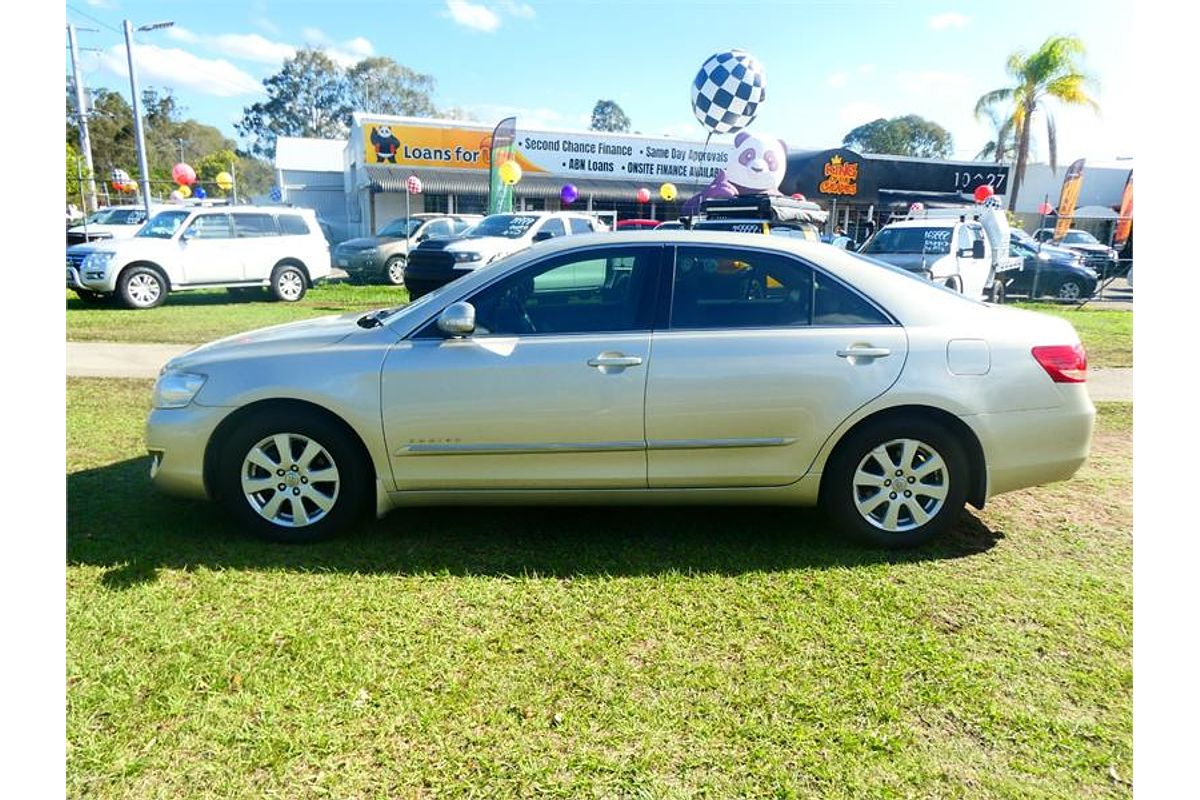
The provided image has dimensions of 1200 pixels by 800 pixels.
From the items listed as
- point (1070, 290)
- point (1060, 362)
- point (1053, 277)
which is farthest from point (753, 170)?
point (1060, 362)

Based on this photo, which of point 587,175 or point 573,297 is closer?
point 573,297

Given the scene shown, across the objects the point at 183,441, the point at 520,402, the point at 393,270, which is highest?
the point at 393,270

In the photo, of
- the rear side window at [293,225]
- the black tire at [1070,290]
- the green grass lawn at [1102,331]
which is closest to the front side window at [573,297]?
the green grass lawn at [1102,331]

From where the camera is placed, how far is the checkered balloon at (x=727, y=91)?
22234 millimetres

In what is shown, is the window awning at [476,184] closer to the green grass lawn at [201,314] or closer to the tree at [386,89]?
the green grass lawn at [201,314]

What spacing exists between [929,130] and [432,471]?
296 feet

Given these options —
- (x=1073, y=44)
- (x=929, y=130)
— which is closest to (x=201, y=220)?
(x=1073, y=44)

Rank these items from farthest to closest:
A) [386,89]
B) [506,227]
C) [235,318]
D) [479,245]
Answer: [386,89]
[506,227]
[479,245]
[235,318]

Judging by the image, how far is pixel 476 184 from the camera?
27844 mm

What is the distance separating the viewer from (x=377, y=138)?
2656cm

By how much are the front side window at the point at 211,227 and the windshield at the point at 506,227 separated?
Answer: 4.40m

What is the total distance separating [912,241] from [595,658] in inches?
514

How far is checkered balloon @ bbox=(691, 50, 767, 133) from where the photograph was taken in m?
22.2

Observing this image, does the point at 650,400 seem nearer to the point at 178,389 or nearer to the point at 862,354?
the point at 862,354
